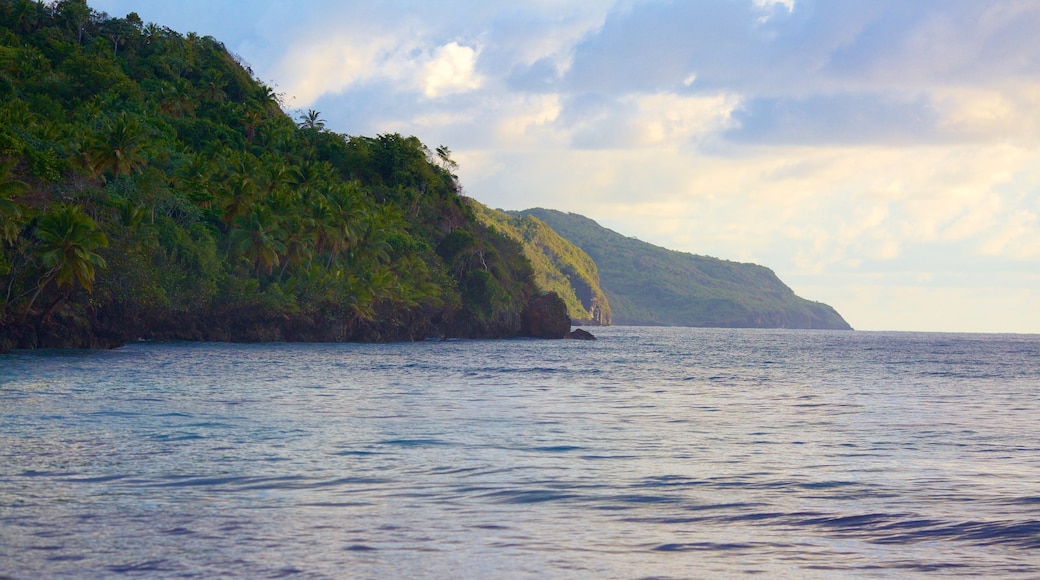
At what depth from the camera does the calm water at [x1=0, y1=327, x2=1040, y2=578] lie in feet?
26.9

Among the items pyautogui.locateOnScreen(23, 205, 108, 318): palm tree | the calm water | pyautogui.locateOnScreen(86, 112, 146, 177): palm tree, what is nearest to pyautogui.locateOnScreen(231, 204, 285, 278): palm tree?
pyautogui.locateOnScreen(86, 112, 146, 177): palm tree

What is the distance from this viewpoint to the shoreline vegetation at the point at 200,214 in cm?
4778

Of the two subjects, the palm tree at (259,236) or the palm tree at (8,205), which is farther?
the palm tree at (259,236)

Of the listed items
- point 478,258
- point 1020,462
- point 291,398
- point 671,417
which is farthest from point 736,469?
point 478,258

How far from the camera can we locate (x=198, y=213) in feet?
211

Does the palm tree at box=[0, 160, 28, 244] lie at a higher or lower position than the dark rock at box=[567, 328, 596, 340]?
higher

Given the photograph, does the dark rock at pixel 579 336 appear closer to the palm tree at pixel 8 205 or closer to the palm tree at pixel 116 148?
the palm tree at pixel 116 148

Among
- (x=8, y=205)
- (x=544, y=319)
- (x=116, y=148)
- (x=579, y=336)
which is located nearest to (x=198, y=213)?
(x=116, y=148)

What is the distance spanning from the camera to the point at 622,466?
14367 mm

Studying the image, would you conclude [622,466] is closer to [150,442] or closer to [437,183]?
[150,442]

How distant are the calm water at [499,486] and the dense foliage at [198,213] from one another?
22.1 metres

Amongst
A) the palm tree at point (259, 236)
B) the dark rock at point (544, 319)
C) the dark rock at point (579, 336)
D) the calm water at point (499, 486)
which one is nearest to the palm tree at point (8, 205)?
the calm water at point (499, 486)

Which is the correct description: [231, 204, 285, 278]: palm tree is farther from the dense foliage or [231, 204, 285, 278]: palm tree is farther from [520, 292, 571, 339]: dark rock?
[520, 292, 571, 339]: dark rock

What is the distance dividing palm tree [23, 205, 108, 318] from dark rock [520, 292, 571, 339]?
226 feet
